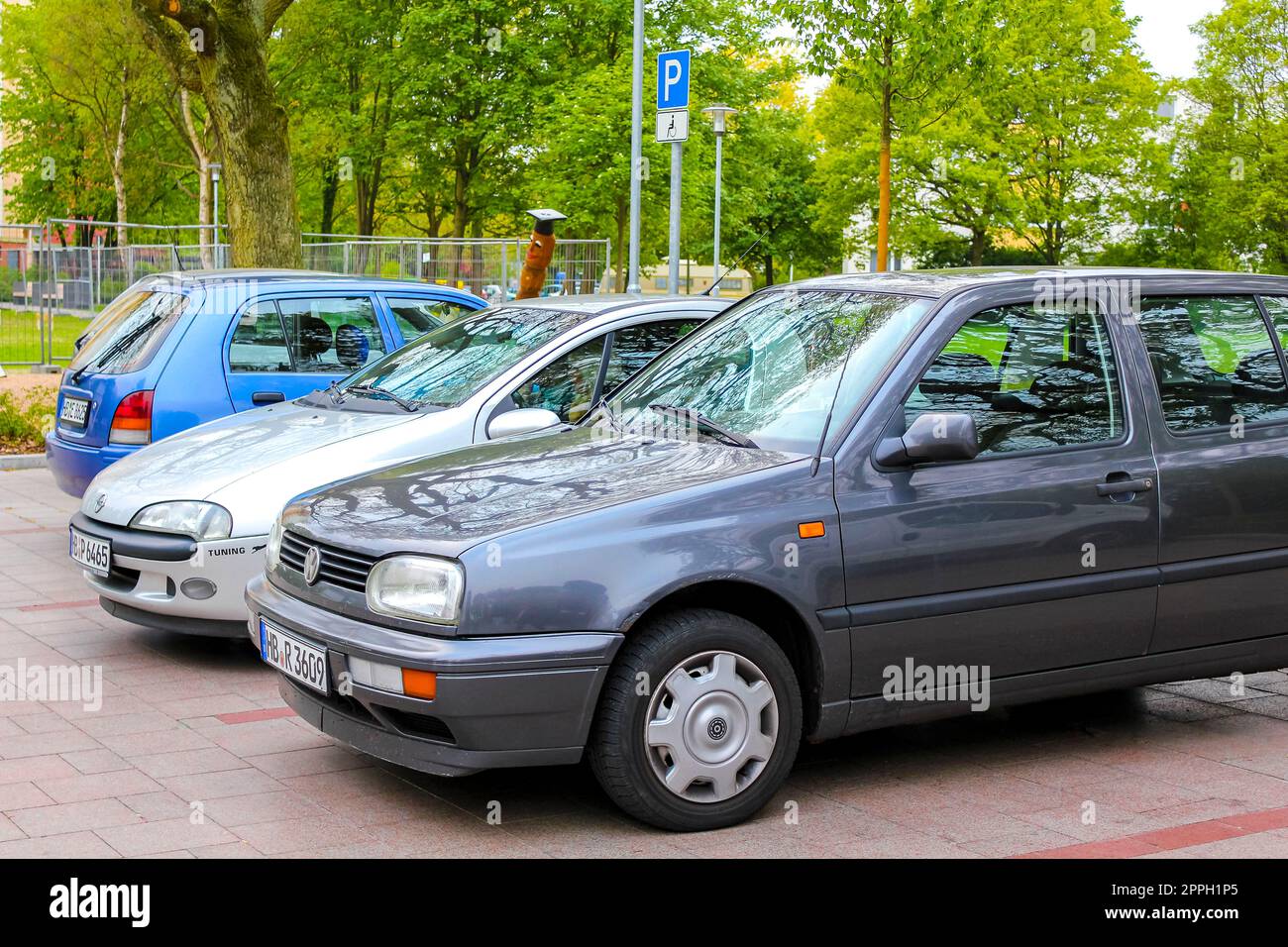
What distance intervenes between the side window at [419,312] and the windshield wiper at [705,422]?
3.86 metres

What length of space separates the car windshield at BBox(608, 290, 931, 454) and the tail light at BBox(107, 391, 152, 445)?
3.51m

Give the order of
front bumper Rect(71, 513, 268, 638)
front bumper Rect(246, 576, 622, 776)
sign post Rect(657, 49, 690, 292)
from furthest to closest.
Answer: sign post Rect(657, 49, 690, 292) < front bumper Rect(71, 513, 268, 638) < front bumper Rect(246, 576, 622, 776)

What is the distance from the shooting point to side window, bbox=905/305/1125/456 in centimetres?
514

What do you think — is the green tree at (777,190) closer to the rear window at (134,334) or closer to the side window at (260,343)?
the rear window at (134,334)

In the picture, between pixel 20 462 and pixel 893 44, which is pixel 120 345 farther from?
pixel 893 44

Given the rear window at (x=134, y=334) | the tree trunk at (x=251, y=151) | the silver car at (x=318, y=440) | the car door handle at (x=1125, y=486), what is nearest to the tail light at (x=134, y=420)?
the rear window at (x=134, y=334)

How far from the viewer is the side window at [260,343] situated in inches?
339

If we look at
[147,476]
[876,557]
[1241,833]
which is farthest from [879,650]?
[147,476]

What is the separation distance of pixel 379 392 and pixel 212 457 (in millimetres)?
882

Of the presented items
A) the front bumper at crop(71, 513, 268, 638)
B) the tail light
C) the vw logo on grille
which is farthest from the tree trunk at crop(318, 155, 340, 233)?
the vw logo on grille

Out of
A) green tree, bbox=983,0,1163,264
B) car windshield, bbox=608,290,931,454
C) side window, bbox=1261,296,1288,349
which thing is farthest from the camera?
green tree, bbox=983,0,1163,264

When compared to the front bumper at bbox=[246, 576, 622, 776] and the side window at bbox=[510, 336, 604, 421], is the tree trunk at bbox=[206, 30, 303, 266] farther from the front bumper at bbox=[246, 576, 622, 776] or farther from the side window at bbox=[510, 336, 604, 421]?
the front bumper at bbox=[246, 576, 622, 776]

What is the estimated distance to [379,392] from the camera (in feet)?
24.3
